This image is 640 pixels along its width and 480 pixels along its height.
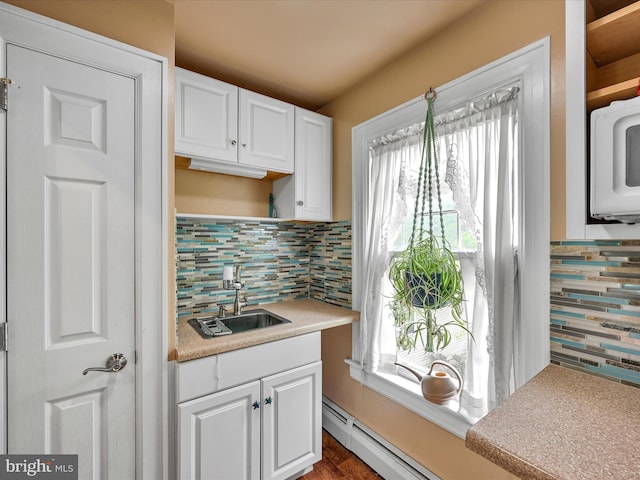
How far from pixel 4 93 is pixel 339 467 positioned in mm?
2442

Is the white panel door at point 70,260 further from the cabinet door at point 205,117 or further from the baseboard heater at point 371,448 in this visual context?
the baseboard heater at point 371,448

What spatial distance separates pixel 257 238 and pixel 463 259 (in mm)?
1444

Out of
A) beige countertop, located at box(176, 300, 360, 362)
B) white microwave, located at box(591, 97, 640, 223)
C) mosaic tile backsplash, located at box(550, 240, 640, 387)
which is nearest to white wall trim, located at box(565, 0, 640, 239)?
white microwave, located at box(591, 97, 640, 223)

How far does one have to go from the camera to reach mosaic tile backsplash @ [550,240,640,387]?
38.8 inches

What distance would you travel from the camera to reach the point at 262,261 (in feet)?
7.59

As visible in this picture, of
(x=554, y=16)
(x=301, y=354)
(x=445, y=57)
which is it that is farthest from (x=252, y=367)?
(x=554, y=16)

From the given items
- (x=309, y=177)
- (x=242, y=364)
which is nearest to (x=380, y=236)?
(x=309, y=177)

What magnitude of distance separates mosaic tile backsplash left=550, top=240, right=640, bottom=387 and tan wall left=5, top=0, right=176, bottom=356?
1628 mm

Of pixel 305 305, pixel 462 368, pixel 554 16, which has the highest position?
pixel 554 16

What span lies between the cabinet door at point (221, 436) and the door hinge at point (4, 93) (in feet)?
4.41

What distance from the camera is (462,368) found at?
1.55 meters

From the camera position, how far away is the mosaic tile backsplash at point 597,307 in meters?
0.99

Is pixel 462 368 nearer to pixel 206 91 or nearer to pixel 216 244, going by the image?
pixel 216 244

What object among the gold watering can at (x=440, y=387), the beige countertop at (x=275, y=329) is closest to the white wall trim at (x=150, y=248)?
the beige countertop at (x=275, y=329)
